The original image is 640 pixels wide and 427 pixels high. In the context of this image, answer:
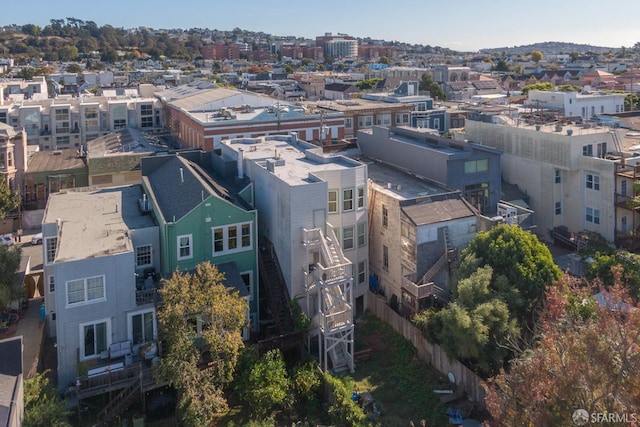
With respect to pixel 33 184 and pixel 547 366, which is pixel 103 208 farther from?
pixel 547 366

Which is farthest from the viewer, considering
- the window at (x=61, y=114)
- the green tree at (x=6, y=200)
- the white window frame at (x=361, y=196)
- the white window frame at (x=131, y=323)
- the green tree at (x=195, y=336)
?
the window at (x=61, y=114)

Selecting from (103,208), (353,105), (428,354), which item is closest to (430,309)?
(428,354)

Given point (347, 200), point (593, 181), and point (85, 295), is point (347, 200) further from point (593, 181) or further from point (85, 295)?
point (593, 181)

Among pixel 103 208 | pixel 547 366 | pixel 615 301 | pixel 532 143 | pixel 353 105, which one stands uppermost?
pixel 353 105

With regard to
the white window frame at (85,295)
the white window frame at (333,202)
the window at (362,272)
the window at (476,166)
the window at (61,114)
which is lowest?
the window at (362,272)

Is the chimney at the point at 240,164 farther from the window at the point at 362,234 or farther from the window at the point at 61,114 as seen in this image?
the window at the point at 61,114

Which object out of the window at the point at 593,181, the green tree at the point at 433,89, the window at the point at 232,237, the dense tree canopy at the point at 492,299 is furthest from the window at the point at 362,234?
the green tree at the point at 433,89
